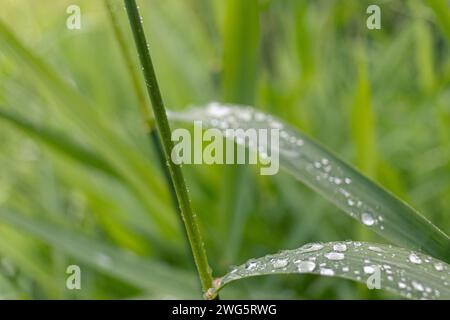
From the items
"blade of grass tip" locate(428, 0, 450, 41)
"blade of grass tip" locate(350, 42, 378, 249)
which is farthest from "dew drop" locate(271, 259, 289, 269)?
"blade of grass tip" locate(350, 42, 378, 249)

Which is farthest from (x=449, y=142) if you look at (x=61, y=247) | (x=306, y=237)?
(x=61, y=247)

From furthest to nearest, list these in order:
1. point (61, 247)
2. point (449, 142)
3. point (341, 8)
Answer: point (341, 8), point (449, 142), point (61, 247)

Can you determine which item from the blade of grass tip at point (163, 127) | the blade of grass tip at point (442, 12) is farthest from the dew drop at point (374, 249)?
the blade of grass tip at point (442, 12)

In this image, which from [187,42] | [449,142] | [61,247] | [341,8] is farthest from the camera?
[187,42]

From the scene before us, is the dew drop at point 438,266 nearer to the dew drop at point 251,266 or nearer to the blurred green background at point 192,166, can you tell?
the dew drop at point 251,266

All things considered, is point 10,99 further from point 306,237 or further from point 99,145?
point 306,237
